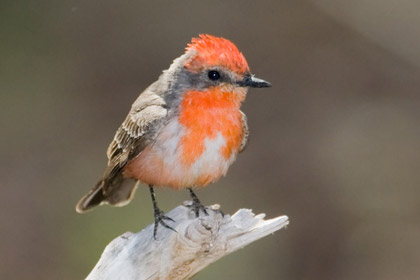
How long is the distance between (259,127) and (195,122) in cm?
463

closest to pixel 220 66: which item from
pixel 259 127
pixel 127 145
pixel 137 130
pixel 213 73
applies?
pixel 213 73

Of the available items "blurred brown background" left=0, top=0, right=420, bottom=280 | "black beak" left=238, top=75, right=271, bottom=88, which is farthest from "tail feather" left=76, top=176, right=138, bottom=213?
"blurred brown background" left=0, top=0, right=420, bottom=280

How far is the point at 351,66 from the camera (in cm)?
1039

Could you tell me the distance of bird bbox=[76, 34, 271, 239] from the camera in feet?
17.2

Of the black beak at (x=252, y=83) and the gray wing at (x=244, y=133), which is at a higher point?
the black beak at (x=252, y=83)

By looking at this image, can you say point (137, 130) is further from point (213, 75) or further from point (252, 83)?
point (252, 83)

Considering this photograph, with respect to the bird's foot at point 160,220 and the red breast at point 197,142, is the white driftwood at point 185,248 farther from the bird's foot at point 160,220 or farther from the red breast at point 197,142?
the red breast at point 197,142

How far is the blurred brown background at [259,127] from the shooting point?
847 centimetres

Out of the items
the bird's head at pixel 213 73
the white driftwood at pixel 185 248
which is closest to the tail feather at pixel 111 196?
the bird's head at pixel 213 73

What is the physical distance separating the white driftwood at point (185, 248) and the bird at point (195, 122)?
0.24m

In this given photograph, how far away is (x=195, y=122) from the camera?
525cm

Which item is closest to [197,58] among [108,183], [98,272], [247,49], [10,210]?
[108,183]

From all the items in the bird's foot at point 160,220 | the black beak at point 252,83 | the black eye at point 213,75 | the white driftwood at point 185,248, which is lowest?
the white driftwood at point 185,248

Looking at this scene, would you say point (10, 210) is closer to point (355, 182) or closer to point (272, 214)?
point (272, 214)
